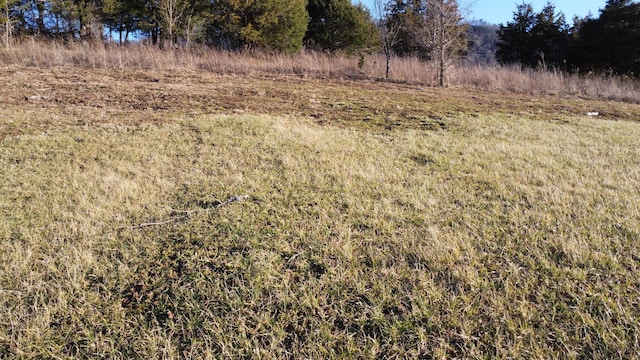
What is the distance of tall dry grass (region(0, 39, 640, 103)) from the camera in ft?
30.8

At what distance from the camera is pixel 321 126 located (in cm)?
466

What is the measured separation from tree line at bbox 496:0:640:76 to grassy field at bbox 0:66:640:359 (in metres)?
15.7

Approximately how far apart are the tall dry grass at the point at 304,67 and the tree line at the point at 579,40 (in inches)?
167

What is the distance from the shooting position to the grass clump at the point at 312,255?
4.20 feet

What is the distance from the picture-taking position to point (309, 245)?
185cm

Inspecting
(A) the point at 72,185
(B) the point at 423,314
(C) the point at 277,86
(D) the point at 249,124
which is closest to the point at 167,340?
(B) the point at 423,314

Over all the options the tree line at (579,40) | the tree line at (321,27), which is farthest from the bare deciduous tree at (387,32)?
the tree line at (579,40)

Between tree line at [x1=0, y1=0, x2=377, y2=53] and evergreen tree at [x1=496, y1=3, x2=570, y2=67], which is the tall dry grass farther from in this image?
evergreen tree at [x1=496, y1=3, x2=570, y2=67]

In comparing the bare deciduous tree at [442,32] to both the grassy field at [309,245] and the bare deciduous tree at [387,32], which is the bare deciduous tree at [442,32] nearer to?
the bare deciduous tree at [387,32]

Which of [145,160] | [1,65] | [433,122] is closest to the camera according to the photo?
[145,160]

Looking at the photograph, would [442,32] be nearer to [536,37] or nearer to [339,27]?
[339,27]

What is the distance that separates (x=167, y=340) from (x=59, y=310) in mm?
556

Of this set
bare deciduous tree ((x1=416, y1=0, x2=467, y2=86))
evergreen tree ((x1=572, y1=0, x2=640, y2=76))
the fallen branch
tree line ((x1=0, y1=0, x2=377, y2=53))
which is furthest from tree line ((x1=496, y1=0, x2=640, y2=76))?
the fallen branch

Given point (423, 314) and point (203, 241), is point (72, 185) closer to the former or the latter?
point (203, 241)
